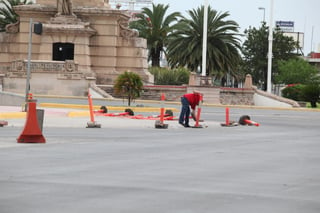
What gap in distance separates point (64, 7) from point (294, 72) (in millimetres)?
48266

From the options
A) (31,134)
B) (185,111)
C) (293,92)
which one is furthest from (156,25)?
(31,134)

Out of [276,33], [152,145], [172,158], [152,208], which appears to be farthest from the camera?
[276,33]

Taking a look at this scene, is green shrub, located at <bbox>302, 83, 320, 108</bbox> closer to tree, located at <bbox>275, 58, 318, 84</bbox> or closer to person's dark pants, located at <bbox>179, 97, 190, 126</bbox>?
person's dark pants, located at <bbox>179, 97, 190, 126</bbox>

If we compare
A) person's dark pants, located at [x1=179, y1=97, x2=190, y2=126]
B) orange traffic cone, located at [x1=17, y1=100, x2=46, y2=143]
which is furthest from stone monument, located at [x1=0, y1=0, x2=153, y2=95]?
orange traffic cone, located at [x1=17, y1=100, x2=46, y2=143]

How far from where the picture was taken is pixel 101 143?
19.0 metres

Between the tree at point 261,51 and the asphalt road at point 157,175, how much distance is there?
296ft

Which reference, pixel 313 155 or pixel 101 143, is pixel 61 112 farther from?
pixel 313 155

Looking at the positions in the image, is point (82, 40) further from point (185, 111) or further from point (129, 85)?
point (185, 111)

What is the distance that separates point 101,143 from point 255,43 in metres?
93.4

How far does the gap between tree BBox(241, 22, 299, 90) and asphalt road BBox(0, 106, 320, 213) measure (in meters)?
90.4

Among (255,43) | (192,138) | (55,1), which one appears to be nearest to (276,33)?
(255,43)

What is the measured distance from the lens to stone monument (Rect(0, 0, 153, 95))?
60.8 metres

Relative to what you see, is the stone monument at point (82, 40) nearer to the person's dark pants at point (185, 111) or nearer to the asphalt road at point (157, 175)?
the person's dark pants at point (185, 111)

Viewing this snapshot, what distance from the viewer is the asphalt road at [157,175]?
902cm
